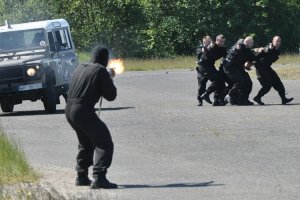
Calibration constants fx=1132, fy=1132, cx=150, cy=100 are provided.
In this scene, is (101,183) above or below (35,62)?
above

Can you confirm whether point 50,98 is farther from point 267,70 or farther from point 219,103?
point 267,70

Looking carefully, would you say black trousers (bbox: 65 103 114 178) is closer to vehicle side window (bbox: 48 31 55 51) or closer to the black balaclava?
the black balaclava

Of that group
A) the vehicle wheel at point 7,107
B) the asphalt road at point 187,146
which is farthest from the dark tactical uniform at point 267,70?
the vehicle wheel at point 7,107

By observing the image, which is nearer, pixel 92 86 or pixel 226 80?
pixel 92 86

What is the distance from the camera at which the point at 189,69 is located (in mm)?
56781

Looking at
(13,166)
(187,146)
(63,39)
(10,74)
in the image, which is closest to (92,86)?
(13,166)

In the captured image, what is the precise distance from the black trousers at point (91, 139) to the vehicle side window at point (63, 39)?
14.1m

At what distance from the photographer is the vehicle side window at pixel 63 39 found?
88.1ft

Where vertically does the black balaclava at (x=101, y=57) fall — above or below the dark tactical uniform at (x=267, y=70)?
above

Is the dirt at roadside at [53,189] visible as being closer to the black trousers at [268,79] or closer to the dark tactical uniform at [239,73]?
the dark tactical uniform at [239,73]

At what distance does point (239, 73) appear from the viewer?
86.7 feet

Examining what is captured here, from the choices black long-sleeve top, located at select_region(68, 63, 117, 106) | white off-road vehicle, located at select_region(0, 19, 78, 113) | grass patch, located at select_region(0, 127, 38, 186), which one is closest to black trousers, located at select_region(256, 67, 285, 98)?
white off-road vehicle, located at select_region(0, 19, 78, 113)

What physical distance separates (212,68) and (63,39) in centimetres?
366

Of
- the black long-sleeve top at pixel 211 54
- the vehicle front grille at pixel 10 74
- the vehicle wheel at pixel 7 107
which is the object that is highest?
the black long-sleeve top at pixel 211 54
